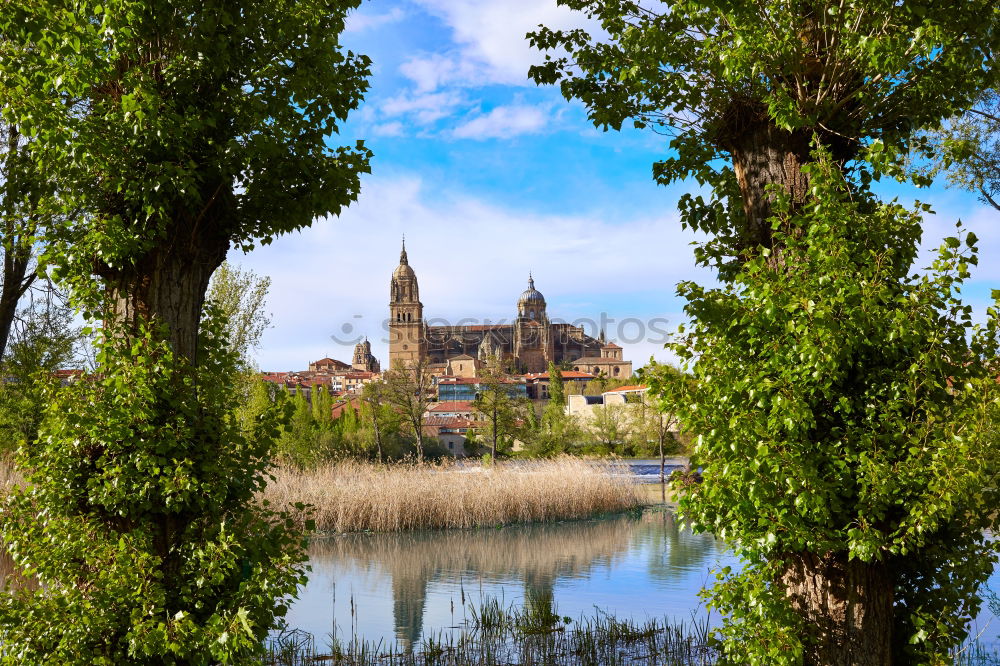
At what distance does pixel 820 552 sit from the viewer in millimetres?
5277

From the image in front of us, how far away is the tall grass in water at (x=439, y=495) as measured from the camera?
18594 millimetres

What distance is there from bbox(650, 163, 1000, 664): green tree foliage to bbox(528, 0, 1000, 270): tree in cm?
61

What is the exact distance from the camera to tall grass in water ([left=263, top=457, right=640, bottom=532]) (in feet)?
61.0

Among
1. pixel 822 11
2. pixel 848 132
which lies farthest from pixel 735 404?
pixel 822 11

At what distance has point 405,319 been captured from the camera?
152250 mm

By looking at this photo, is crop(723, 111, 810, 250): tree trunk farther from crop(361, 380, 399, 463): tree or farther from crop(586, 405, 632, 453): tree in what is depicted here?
crop(586, 405, 632, 453): tree

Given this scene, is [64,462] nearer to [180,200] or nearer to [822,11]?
[180,200]

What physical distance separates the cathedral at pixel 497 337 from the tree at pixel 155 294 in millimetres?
133013

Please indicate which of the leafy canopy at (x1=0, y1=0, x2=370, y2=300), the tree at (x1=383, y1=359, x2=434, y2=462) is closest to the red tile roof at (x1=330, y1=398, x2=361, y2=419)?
the tree at (x1=383, y1=359, x2=434, y2=462)

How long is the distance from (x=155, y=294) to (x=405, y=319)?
14699 cm

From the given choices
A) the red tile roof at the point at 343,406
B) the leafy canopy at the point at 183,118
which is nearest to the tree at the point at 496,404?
the red tile roof at the point at 343,406

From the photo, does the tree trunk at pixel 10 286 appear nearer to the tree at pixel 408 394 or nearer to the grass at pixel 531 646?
the grass at pixel 531 646

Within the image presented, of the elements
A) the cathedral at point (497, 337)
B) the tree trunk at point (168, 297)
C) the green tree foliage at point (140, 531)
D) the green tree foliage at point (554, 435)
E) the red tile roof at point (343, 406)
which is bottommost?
the green tree foliage at point (554, 435)

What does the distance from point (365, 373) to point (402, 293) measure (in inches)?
897
